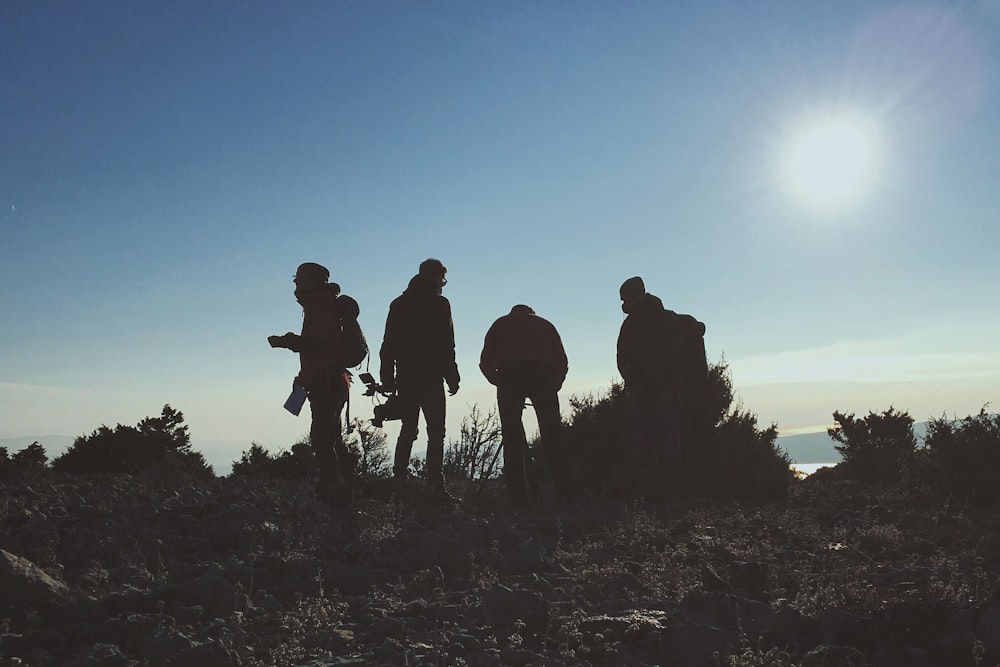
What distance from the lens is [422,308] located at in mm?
7160

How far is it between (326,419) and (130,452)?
17.9ft

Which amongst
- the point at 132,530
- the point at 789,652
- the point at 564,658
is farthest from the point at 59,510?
the point at 789,652

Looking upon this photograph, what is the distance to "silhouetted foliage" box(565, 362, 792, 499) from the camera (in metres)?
7.97

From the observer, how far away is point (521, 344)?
7.50 m

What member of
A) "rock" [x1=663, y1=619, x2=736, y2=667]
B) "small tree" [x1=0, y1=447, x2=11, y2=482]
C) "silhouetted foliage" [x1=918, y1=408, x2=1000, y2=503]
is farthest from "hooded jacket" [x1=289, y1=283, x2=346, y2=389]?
"silhouetted foliage" [x1=918, y1=408, x2=1000, y2=503]

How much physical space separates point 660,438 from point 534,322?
1801 mm

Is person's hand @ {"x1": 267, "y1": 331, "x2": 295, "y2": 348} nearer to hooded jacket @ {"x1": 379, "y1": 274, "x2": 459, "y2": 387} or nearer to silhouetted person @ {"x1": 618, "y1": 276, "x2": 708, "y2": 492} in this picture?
hooded jacket @ {"x1": 379, "y1": 274, "x2": 459, "y2": 387}

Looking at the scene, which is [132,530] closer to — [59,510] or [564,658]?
[59,510]

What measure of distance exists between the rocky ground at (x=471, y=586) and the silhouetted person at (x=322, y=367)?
32 centimetres

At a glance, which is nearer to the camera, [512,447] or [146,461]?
[512,447]

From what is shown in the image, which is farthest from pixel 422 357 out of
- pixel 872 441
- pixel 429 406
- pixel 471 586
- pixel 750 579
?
pixel 872 441

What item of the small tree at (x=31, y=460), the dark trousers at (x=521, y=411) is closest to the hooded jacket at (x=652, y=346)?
the dark trousers at (x=521, y=411)

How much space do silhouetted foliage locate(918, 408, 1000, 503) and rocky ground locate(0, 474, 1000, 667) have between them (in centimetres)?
118

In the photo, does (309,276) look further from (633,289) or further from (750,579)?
(750,579)
